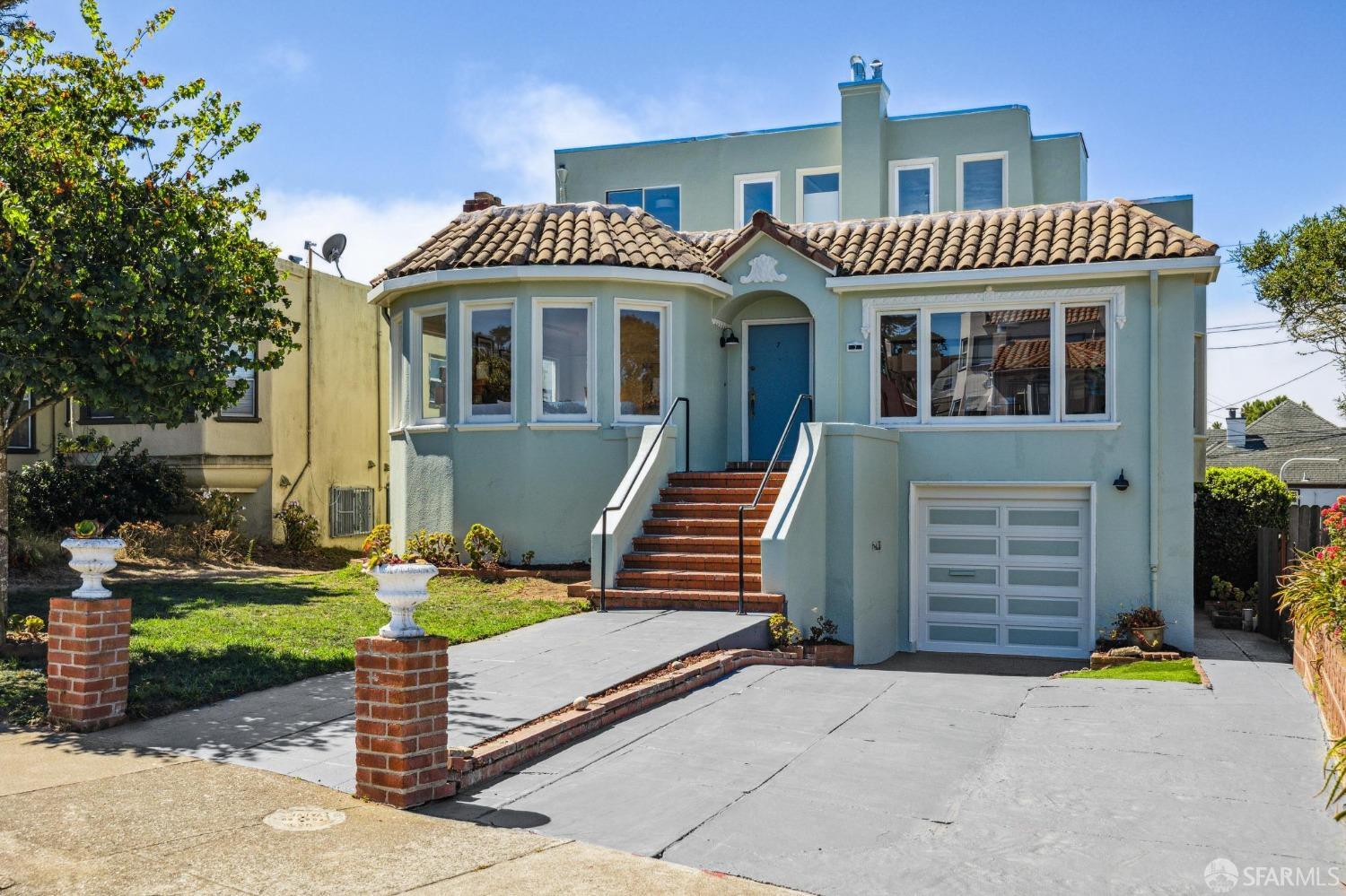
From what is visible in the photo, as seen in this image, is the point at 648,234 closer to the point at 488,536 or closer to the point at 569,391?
the point at 569,391

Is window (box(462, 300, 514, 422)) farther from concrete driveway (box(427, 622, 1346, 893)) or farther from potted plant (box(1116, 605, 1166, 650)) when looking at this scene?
potted plant (box(1116, 605, 1166, 650))

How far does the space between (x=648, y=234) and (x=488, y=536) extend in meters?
5.42

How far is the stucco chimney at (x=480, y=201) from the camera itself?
19281 mm

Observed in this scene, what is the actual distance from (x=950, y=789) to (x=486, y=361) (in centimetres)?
1138

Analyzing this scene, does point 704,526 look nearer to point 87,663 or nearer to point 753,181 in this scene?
point 87,663

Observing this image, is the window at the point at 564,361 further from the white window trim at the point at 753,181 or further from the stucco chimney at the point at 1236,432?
the stucco chimney at the point at 1236,432

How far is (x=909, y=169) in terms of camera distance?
2314 cm

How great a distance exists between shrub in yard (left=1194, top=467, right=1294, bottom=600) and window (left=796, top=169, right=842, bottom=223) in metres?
8.97

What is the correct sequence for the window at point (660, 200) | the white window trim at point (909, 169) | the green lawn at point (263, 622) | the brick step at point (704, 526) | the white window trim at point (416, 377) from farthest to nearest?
the window at point (660, 200) → the white window trim at point (909, 169) → the white window trim at point (416, 377) → the brick step at point (704, 526) → the green lawn at point (263, 622)

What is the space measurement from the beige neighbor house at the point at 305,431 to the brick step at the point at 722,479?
322 inches

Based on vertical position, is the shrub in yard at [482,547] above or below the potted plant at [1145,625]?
above

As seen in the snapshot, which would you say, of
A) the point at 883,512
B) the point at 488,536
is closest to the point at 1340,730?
the point at 883,512

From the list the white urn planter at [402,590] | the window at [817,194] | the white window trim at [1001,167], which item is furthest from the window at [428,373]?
the white window trim at [1001,167]

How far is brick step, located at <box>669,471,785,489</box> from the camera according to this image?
50.6ft
